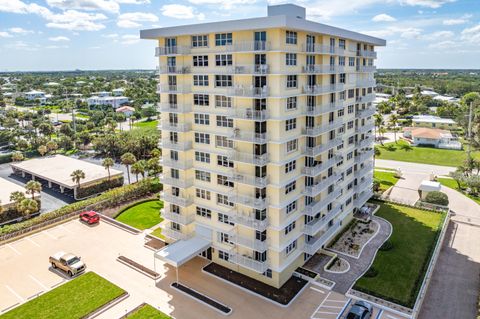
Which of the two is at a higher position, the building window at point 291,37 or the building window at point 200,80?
the building window at point 291,37

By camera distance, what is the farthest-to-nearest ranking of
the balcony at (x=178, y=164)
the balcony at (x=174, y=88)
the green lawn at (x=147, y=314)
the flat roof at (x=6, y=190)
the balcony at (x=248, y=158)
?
the flat roof at (x=6, y=190) → the balcony at (x=178, y=164) → the balcony at (x=174, y=88) → the balcony at (x=248, y=158) → the green lawn at (x=147, y=314)

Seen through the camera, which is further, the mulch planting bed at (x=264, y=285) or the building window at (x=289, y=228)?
the building window at (x=289, y=228)

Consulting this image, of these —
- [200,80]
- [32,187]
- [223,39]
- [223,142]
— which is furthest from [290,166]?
[32,187]

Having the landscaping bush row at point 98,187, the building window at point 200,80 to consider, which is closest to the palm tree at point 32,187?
the landscaping bush row at point 98,187

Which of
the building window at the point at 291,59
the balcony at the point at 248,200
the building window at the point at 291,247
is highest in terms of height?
the building window at the point at 291,59

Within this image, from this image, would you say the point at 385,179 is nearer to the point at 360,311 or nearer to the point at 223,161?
the point at 360,311

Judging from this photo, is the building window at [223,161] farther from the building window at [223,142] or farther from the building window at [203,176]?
the building window at [203,176]

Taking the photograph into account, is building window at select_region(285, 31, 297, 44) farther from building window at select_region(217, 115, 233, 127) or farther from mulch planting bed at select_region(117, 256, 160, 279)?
mulch planting bed at select_region(117, 256, 160, 279)
